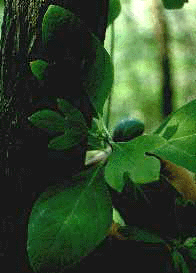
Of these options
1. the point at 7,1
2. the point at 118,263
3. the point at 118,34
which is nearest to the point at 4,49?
the point at 7,1

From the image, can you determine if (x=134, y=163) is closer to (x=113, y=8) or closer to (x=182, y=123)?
(x=182, y=123)

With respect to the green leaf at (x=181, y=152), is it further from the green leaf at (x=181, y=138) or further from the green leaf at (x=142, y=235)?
the green leaf at (x=142, y=235)

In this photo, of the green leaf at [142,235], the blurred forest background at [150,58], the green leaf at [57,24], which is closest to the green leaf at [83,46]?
the green leaf at [57,24]

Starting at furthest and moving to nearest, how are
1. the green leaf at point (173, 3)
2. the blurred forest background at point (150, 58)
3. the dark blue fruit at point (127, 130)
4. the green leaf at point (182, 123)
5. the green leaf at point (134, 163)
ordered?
1. the blurred forest background at point (150, 58)
2. the dark blue fruit at point (127, 130)
3. the green leaf at point (173, 3)
4. the green leaf at point (182, 123)
5. the green leaf at point (134, 163)

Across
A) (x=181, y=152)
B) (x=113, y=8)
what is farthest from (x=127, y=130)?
(x=181, y=152)

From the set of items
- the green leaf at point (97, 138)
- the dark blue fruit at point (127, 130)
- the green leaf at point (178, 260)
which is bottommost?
the green leaf at point (178, 260)

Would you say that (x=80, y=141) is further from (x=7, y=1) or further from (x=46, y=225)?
(x=7, y=1)

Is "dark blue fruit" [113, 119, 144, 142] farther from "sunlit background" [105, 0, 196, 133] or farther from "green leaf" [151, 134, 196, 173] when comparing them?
"sunlit background" [105, 0, 196, 133]

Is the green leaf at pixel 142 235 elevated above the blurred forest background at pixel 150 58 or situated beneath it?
elevated above

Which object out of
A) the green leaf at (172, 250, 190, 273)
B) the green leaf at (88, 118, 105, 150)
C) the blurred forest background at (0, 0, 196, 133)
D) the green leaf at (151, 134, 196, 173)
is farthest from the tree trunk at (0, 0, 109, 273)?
the blurred forest background at (0, 0, 196, 133)
